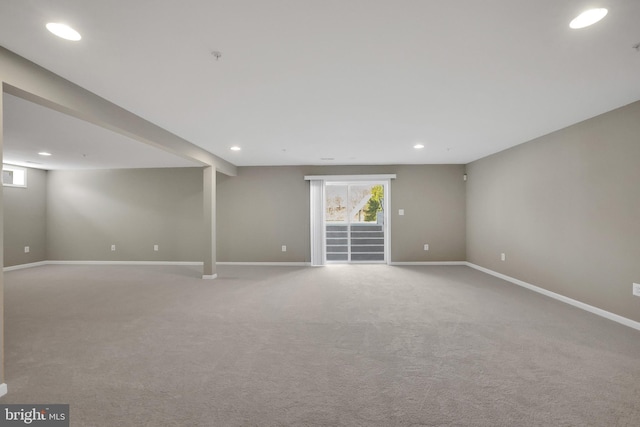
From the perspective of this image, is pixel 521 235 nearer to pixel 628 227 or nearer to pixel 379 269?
pixel 628 227

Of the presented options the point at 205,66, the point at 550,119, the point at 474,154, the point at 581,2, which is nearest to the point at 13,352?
the point at 205,66

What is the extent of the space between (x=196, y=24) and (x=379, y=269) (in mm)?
5333

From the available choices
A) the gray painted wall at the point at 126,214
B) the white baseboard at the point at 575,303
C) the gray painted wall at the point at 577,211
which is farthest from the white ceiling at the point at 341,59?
the gray painted wall at the point at 126,214

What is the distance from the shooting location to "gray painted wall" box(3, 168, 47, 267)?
20.1ft

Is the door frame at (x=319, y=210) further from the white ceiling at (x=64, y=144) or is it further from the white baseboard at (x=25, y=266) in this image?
the white baseboard at (x=25, y=266)

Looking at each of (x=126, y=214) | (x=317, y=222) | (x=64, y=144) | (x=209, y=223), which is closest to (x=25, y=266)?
(x=126, y=214)

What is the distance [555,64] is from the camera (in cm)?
214

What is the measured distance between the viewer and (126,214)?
22.5 ft

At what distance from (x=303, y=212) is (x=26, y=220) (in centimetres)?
646

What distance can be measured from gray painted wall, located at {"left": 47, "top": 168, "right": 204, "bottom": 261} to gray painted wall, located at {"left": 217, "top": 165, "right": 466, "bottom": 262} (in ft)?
2.73

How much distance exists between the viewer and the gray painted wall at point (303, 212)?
6.47m

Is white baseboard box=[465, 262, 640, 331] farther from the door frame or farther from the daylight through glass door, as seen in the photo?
the daylight through glass door

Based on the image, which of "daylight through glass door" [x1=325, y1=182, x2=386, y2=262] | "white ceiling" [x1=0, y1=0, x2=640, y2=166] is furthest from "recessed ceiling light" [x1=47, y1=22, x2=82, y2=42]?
"daylight through glass door" [x1=325, y1=182, x2=386, y2=262]

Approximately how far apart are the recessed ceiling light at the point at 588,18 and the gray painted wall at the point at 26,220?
31.1ft
